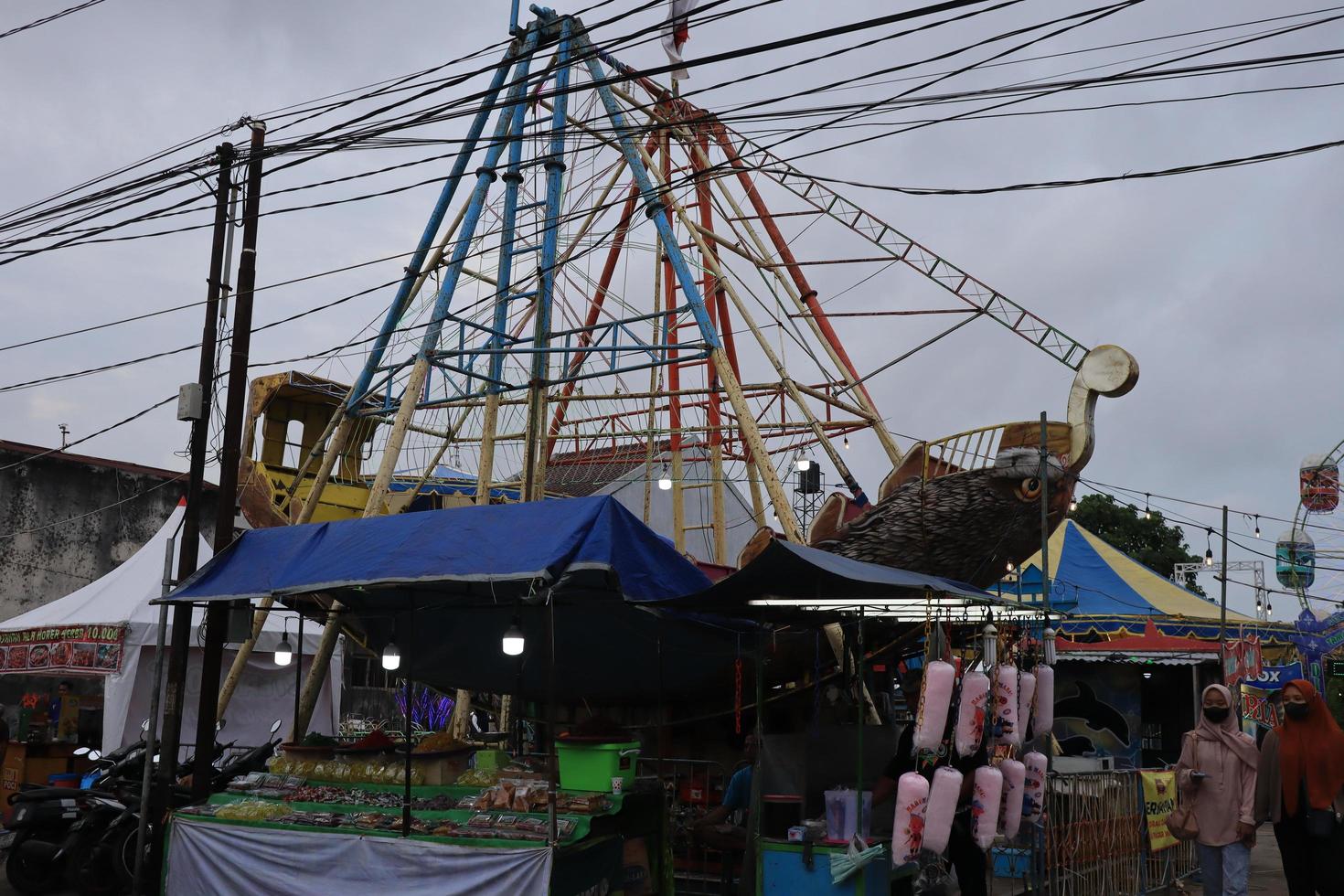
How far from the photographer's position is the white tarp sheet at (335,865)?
8187 mm

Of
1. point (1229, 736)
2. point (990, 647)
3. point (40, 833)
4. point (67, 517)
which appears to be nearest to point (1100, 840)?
point (1229, 736)

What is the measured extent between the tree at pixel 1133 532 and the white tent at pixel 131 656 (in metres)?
36.3

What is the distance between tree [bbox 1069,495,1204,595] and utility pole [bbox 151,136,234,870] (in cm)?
4111

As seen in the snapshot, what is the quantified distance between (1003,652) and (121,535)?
26.5 metres

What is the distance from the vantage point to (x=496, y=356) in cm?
1593

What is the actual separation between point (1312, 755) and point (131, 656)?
51.9ft

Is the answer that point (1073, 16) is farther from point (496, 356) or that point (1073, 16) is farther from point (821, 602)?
point (496, 356)

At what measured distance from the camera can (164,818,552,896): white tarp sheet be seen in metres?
8.19

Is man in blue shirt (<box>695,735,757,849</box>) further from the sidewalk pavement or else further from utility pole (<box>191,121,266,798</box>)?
utility pole (<box>191,121,266,798</box>)

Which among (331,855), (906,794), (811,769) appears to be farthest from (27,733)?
(906,794)

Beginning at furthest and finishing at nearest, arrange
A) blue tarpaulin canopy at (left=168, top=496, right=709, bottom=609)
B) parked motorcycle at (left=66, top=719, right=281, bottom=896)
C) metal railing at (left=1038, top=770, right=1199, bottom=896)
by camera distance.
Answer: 1. parked motorcycle at (left=66, top=719, right=281, bottom=896)
2. metal railing at (left=1038, top=770, right=1199, bottom=896)
3. blue tarpaulin canopy at (left=168, top=496, right=709, bottom=609)

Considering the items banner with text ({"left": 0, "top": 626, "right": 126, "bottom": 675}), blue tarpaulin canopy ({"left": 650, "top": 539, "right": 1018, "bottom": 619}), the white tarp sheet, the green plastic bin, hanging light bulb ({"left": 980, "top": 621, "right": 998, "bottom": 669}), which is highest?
blue tarpaulin canopy ({"left": 650, "top": 539, "right": 1018, "bottom": 619})

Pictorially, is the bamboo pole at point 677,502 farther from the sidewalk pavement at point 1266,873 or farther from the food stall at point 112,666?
the sidewalk pavement at point 1266,873

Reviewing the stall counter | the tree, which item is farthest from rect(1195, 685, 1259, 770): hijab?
the tree
